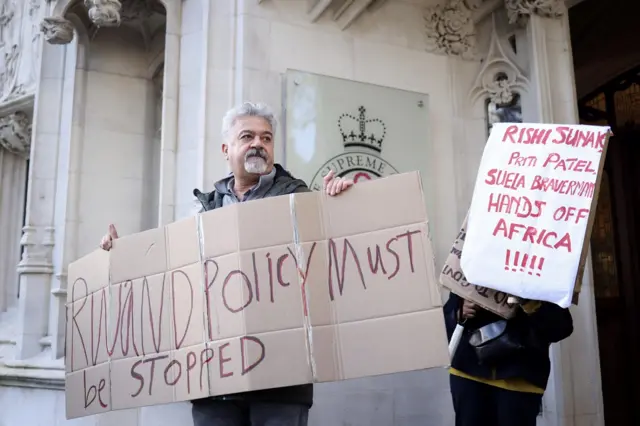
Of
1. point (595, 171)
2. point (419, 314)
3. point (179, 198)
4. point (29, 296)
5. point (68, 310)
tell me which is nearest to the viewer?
point (419, 314)

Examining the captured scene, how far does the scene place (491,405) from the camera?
7.76 feet

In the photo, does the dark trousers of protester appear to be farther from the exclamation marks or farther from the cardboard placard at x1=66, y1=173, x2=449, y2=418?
the cardboard placard at x1=66, y1=173, x2=449, y2=418

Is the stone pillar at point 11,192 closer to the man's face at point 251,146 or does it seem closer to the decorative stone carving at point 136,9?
the decorative stone carving at point 136,9

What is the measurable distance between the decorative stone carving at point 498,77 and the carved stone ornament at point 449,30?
13cm

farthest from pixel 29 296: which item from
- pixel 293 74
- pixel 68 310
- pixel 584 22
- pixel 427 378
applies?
pixel 584 22

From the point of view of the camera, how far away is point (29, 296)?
384cm

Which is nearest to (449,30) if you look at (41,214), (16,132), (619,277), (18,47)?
(619,277)

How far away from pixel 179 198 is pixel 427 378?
1578 millimetres

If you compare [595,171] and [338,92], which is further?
[338,92]

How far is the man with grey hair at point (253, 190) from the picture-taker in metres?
1.92

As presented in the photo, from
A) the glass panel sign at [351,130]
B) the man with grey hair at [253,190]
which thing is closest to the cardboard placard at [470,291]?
the man with grey hair at [253,190]

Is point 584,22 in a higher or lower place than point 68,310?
higher

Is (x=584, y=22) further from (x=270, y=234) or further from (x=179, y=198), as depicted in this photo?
(x=270, y=234)

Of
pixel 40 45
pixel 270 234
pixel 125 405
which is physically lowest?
pixel 125 405
